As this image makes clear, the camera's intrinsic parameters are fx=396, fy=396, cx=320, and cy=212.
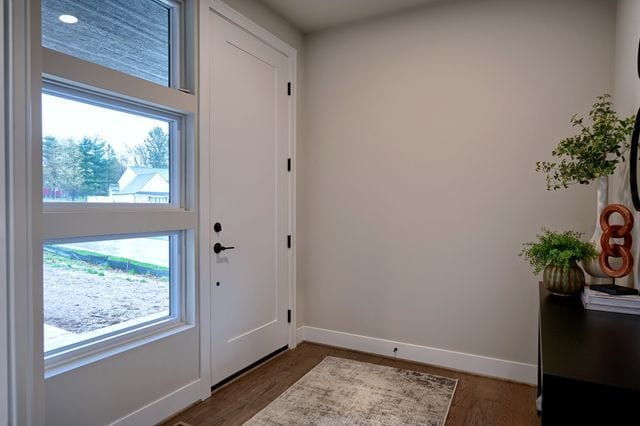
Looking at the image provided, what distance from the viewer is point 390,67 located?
10.4 feet

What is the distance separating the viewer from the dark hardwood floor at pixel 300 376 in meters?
2.30

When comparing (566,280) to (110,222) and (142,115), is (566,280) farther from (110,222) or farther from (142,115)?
(142,115)

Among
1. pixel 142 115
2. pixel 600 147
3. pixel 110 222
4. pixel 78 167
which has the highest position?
pixel 142 115

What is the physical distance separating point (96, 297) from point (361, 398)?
5.44ft

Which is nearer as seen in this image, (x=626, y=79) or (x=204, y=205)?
(x=626, y=79)

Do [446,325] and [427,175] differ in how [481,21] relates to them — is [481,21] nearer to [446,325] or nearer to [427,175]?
[427,175]

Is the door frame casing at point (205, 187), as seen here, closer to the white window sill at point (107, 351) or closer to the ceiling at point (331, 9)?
the white window sill at point (107, 351)

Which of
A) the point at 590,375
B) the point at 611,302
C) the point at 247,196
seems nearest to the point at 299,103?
the point at 247,196

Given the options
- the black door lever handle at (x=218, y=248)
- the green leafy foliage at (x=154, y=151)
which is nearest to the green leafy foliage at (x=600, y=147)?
the black door lever handle at (x=218, y=248)

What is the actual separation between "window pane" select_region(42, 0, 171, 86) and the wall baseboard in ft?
7.82

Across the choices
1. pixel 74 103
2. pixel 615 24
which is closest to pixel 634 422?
pixel 74 103

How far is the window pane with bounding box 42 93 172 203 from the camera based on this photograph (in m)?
1.81

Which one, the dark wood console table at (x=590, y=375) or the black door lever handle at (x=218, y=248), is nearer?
the dark wood console table at (x=590, y=375)

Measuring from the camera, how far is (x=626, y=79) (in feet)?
6.90
